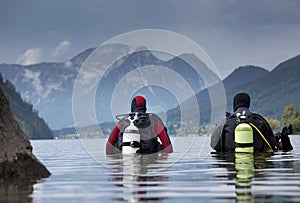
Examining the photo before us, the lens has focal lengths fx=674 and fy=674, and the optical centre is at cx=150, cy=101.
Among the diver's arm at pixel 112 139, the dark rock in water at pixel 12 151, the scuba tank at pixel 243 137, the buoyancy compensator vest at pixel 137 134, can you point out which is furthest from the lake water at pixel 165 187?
the diver's arm at pixel 112 139

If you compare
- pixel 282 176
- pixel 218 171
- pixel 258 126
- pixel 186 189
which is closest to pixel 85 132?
pixel 258 126

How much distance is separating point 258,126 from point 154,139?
10.7 ft

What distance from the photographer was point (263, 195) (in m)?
8.53

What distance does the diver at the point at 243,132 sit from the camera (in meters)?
20.3

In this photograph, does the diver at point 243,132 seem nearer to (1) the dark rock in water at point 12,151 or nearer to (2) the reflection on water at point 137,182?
(2) the reflection on water at point 137,182

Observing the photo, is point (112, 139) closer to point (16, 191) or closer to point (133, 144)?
point (133, 144)

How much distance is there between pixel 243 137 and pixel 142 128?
307 cm

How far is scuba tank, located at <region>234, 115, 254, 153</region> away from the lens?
20094mm

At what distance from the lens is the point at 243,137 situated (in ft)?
66.9

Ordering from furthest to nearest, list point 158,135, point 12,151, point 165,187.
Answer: point 158,135
point 12,151
point 165,187

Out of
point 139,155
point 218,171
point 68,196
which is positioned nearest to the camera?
point 68,196

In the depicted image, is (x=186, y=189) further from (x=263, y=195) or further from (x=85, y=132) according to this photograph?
(x=85, y=132)

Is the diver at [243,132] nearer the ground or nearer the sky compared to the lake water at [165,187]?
nearer the sky

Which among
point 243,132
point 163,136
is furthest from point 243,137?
point 163,136
